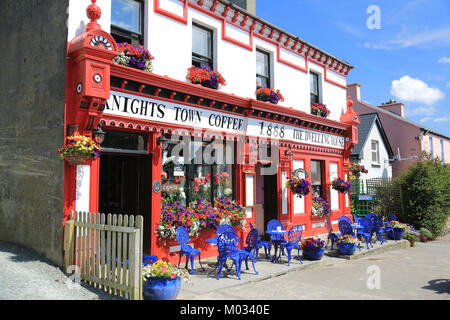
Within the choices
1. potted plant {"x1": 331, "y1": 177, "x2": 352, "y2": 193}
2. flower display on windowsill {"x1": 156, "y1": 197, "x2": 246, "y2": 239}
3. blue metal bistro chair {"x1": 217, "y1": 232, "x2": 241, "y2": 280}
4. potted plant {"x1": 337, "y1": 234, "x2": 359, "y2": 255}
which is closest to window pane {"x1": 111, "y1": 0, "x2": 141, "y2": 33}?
flower display on windowsill {"x1": 156, "y1": 197, "x2": 246, "y2": 239}

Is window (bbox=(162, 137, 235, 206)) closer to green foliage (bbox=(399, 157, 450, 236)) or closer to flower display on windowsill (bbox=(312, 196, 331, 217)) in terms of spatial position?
flower display on windowsill (bbox=(312, 196, 331, 217))

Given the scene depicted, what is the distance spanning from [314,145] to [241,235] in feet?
18.3

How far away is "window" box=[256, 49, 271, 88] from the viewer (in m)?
12.5

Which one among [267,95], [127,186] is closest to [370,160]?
[267,95]

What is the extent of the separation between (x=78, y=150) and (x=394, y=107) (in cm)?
2920

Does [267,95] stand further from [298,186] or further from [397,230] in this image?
[397,230]

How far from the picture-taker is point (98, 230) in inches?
251

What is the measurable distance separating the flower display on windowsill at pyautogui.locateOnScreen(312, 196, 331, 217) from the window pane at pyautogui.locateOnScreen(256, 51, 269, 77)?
540cm

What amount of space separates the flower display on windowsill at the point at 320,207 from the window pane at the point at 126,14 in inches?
367

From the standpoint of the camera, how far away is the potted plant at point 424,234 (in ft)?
49.2

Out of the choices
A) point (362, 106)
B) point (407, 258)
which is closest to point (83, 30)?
point (407, 258)

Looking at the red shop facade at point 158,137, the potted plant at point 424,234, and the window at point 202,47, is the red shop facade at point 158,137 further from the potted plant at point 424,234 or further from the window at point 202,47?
the potted plant at point 424,234

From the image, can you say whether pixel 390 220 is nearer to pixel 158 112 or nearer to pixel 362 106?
pixel 158 112
